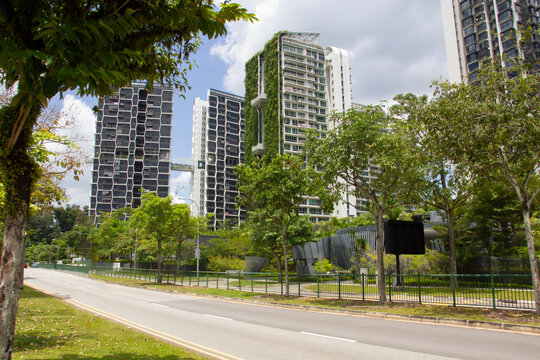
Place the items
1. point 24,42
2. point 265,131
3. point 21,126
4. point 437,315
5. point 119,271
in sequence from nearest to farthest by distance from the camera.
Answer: point 24,42, point 21,126, point 437,315, point 119,271, point 265,131

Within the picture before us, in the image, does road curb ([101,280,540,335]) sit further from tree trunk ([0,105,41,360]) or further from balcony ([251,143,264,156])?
balcony ([251,143,264,156])

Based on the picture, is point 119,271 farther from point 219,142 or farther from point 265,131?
point 219,142

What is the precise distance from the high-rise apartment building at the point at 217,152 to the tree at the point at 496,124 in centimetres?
12639

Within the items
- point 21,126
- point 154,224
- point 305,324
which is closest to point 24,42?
point 21,126

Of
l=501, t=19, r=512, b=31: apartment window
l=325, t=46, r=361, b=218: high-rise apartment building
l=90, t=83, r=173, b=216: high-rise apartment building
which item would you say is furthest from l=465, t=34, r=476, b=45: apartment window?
l=90, t=83, r=173, b=216: high-rise apartment building

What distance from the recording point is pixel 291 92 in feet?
346

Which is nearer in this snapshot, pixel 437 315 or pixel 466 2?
pixel 437 315

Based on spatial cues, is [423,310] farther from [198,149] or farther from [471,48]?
[198,149]

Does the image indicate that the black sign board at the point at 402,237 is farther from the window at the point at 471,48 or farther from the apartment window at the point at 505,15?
the apartment window at the point at 505,15

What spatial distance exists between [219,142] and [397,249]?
452ft

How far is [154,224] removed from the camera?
3497 centimetres

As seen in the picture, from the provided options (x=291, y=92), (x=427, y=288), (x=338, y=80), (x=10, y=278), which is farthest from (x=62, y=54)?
(x=338, y=80)

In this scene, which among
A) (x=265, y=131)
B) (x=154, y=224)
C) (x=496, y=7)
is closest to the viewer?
(x=154, y=224)

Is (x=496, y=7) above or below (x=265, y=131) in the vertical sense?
above
